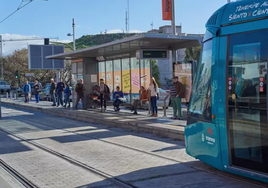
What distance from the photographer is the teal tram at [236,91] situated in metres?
5.52

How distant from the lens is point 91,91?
2061 cm

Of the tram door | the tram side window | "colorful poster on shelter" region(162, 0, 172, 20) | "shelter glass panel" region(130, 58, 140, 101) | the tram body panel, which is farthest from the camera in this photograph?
"colorful poster on shelter" region(162, 0, 172, 20)

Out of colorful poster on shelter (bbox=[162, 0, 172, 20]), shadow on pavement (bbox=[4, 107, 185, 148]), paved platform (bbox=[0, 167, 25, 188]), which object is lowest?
paved platform (bbox=[0, 167, 25, 188])

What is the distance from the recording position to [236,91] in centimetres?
589

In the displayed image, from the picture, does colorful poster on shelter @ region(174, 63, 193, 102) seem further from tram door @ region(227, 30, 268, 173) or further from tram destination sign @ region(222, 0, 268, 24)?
tram door @ region(227, 30, 268, 173)

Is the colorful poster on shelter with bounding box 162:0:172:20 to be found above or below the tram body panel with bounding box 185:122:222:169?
above

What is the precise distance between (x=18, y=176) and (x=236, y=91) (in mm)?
4470

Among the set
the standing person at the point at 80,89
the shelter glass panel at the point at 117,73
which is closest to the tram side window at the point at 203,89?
the shelter glass panel at the point at 117,73

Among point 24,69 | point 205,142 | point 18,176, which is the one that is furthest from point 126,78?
point 24,69

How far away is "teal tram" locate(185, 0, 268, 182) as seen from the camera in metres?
5.52

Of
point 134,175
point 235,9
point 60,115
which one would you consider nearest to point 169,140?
point 134,175

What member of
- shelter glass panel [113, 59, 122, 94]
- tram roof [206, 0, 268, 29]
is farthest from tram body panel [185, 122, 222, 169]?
shelter glass panel [113, 59, 122, 94]

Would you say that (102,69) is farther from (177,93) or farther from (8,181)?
(8,181)

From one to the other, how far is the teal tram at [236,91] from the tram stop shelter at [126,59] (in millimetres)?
6375
